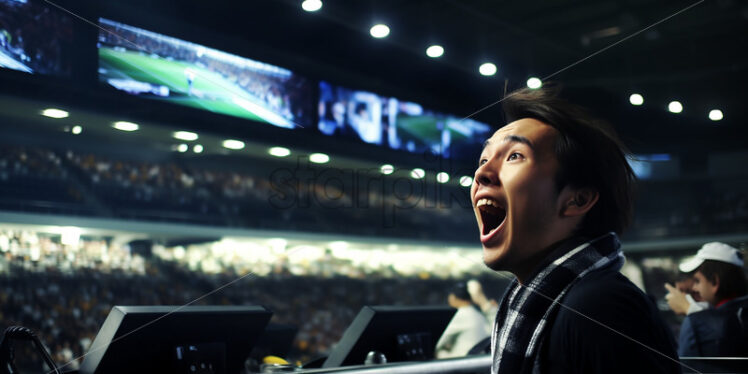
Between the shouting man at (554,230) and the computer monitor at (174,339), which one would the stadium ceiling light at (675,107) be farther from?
the shouting man at (554,230)

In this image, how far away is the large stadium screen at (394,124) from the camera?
701 centimetres

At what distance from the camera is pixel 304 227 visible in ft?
29.8

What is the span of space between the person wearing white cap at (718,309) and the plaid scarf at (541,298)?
63.0 inches

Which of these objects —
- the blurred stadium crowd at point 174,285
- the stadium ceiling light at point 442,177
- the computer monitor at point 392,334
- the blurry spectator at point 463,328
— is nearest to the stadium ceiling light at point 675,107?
the blurry spectator at point 463,328

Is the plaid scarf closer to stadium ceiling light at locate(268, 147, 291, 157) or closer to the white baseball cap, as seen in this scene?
the white baseball cap

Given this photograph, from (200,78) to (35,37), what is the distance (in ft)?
4.70

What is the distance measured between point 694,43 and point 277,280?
20.9ft

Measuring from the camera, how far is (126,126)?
6.38 meters

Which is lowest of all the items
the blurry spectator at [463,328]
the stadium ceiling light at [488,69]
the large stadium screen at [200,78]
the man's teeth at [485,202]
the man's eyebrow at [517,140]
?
the blurry spectator at [463,328]

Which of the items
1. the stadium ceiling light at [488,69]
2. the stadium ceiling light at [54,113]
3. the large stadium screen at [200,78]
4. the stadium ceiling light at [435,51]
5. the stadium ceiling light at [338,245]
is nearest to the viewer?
the large stadium screen at [200,78]

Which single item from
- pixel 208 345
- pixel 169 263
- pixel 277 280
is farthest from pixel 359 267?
pixel 208 345

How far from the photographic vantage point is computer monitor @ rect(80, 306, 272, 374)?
1.47 meters

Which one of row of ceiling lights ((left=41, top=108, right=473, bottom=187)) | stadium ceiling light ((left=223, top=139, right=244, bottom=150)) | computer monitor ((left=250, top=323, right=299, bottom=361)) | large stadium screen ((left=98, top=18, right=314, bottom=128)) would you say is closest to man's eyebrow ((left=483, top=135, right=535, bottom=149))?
computer monitor ((left=250, top=323, right=299, bottom=361))

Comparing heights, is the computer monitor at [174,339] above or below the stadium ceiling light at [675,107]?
below
